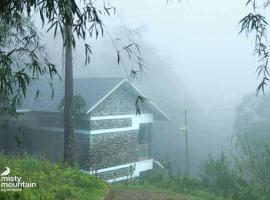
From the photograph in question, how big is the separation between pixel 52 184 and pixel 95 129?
12.5 metres

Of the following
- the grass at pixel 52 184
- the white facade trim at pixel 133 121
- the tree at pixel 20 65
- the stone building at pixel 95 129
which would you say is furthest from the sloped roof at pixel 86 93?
the tree at pixel 20 65

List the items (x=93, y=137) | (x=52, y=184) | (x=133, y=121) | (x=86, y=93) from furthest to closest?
(x=133, y=121) → (x=86, y=93) → (x=93, y=137) → (x=52, y=184)

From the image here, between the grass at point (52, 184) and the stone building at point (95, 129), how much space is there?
9.84m

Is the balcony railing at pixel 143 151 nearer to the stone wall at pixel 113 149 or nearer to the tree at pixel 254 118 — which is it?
the stone wall at pixel 113 149

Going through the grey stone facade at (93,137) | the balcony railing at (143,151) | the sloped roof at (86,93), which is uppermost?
the sloped roof at (86,93)

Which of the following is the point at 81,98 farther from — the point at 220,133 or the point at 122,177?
the point at 220,133

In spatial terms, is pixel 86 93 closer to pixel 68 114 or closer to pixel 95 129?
pixel 95 129

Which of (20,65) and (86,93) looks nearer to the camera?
(20,65)

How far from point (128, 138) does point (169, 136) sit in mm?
14925

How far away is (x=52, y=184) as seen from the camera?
29.2 ft

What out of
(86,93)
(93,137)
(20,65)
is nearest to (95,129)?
(93,137)

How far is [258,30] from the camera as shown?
6582mm

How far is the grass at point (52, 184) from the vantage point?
7.59 m

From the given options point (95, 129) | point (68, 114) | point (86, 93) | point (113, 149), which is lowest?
point (113, 149)
